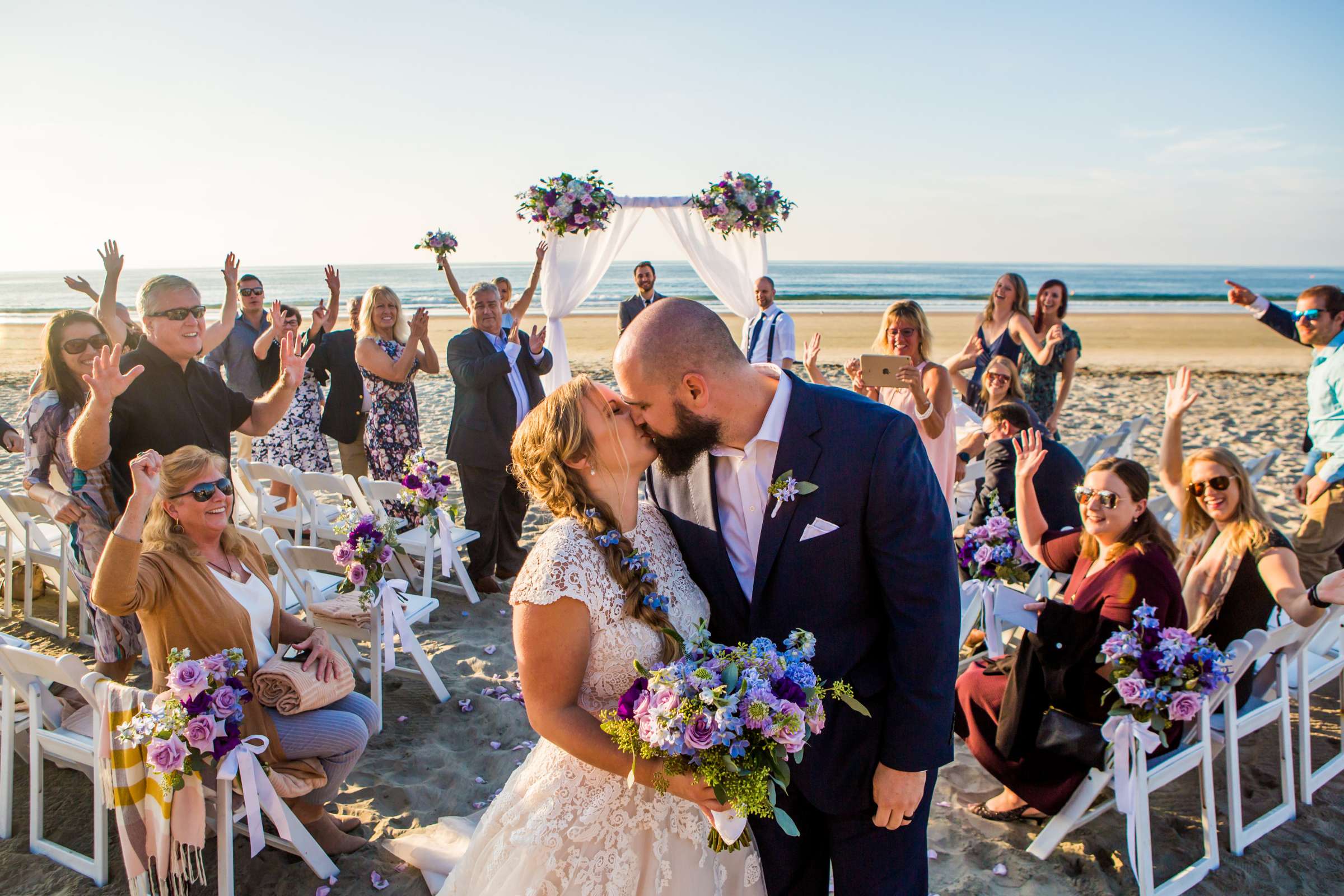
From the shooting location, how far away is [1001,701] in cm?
365

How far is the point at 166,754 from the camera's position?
2.77 m

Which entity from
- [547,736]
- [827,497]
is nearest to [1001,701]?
[827,497]

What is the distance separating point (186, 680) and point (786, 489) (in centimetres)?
221

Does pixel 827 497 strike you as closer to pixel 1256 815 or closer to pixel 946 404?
pixel 1256 815

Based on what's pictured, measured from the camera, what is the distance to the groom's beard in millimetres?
2279

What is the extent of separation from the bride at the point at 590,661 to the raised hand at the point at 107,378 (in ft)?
7.25

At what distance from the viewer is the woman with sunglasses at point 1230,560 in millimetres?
3520

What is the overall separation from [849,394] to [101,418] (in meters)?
3.29

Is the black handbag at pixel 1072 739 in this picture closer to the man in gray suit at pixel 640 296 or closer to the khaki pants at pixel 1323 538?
Result: the khaki pants at pixel 1323 538

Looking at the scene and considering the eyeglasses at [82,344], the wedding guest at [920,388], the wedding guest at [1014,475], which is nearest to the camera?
the eyeglasses at [82,344]

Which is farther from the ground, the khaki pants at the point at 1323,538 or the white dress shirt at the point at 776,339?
the white dress shirt at the point at 776,339

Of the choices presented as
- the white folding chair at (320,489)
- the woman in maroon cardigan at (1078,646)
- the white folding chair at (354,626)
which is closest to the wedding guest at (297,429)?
the white folding chair at (320,489)

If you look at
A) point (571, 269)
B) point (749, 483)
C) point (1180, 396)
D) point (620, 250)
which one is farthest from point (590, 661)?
point (620, 250)

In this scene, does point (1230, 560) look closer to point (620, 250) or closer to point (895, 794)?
point (895, 794)
